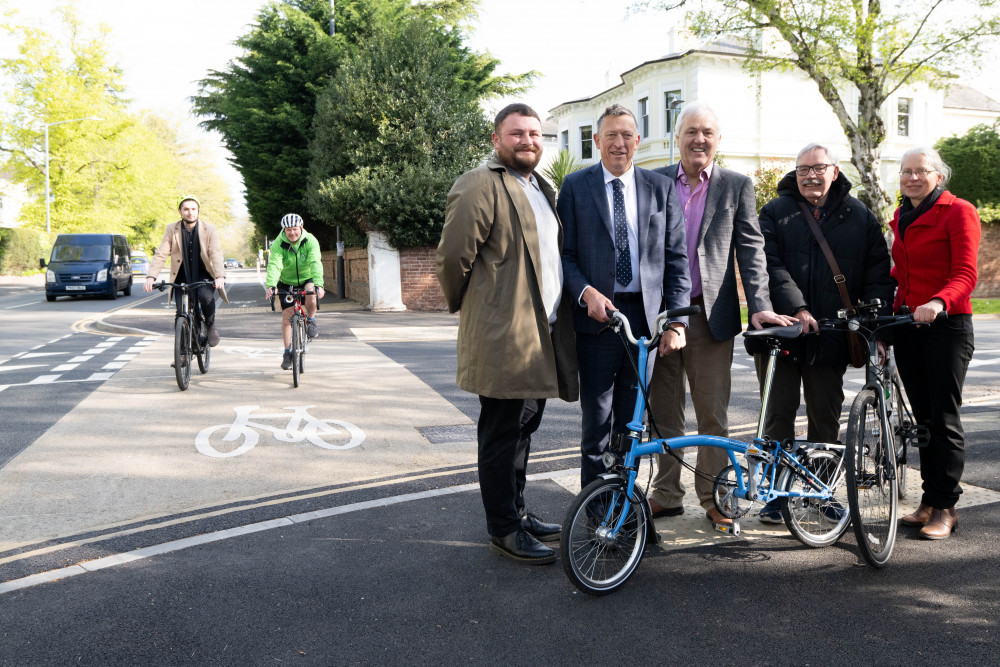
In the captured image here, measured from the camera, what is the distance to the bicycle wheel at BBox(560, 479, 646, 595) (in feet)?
11.1

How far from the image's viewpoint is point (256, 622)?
325 cm

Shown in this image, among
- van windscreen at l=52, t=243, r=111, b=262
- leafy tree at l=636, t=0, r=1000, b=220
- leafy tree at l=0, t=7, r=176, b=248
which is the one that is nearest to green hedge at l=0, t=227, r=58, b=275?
leafy tree at l=0, t=7, r=176, b=248

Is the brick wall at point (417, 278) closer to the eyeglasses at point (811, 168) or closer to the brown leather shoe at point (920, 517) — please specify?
the eyeglasses at point (811, 168)

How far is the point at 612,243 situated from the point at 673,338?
22.1 inches

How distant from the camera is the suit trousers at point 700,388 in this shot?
4.25 metres

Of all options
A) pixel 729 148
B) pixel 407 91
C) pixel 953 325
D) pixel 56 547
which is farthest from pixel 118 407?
pixel 729 148

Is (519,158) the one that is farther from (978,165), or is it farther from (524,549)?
(978,165)

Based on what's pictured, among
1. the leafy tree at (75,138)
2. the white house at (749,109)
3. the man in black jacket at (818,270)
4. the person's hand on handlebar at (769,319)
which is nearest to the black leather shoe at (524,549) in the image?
the man in black jacket at (818,270)

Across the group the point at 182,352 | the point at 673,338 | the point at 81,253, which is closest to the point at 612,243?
the point at 673,338

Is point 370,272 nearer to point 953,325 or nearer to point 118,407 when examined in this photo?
point 118,407

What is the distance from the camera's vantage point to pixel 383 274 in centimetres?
2122

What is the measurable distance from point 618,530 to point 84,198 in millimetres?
47567

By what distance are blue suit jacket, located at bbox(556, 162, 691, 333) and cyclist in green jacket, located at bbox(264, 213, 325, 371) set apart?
6133mm

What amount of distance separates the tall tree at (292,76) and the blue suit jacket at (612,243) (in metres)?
21.6
